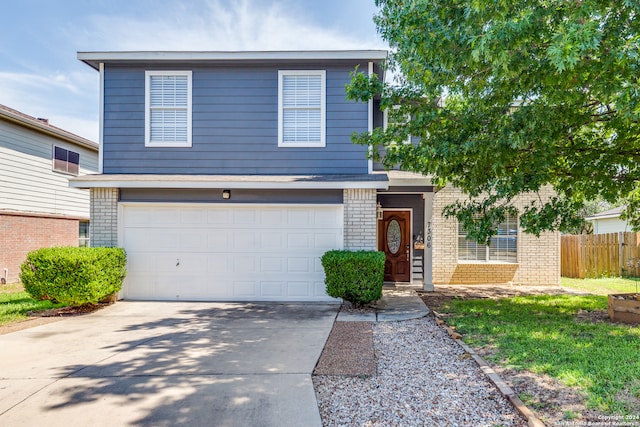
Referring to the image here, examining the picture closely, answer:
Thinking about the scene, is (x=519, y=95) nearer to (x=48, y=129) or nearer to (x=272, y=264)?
(x=272, y=264)

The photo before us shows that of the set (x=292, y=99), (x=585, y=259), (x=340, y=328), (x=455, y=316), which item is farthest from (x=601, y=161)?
(x=585, y=259)

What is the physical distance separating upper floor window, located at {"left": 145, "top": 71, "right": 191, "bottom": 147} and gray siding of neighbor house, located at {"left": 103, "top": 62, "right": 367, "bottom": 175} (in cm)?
14

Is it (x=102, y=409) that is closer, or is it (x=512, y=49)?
(x=102, y=409)

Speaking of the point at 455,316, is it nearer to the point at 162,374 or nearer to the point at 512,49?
the point at 512,49

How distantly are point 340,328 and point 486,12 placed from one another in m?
5.13

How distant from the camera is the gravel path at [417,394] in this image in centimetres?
347

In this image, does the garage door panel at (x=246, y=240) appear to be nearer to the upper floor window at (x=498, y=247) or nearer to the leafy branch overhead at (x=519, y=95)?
the leafy branch overhead at (x=519, y=95)

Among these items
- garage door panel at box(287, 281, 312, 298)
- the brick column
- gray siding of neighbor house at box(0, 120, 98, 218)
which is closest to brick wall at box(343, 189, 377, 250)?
garage door panel at box(287, 281, 312, 298)

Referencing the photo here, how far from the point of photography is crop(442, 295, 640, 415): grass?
3883 mm

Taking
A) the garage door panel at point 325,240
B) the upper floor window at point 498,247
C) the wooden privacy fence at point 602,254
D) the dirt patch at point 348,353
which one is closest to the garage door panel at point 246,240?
the garage door panel at point 325,240

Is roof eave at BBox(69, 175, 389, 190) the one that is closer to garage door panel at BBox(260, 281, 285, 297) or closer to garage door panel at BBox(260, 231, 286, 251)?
garage door panel at BBox(260, 231, 286, 251)

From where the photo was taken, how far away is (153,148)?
9234mm

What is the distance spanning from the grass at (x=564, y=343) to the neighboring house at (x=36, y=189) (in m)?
13.5

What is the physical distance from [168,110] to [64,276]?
4308 millimetres
